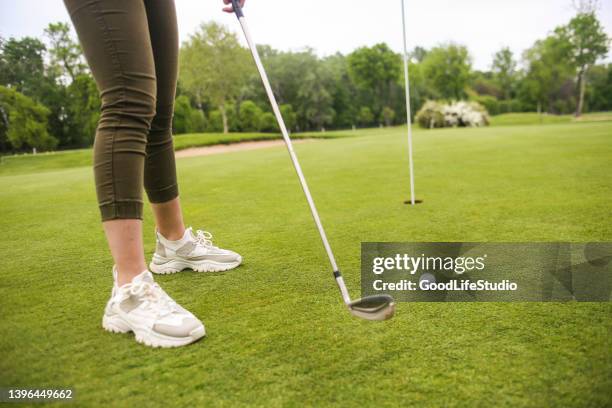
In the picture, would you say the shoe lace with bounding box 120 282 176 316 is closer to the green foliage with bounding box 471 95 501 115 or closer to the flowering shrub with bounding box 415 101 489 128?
the flowering shrub with bounding box 415 101 489 128

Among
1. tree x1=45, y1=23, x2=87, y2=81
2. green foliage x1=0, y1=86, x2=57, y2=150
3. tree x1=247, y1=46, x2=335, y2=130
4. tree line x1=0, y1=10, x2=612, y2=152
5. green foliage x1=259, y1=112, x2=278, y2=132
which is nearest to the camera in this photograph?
green foliage x1=0, y1=86, x2=57, y2=150

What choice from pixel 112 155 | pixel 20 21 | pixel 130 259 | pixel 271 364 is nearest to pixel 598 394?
pixel 271 364

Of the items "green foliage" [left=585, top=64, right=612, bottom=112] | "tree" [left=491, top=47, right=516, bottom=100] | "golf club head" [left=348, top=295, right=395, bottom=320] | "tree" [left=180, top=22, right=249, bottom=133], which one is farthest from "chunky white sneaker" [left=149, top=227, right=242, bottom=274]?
"tree" [left=491, top=47, right=516, bottom=100]

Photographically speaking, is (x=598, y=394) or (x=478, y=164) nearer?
(x=598, y=394)

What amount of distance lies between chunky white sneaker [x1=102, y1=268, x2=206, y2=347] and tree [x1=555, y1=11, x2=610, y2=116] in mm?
47880

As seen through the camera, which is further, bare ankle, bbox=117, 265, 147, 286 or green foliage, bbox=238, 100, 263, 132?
green foliage, bbox=238, 100, 263, 132

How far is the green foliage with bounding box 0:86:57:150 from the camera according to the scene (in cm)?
1156

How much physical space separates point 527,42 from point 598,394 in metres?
59.1

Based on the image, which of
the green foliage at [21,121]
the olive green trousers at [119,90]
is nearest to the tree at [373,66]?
the green foliage at [21,121]

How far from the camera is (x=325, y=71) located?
54469 millimetres

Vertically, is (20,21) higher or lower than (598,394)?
higher

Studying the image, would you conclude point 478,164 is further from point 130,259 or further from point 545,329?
point 130,259

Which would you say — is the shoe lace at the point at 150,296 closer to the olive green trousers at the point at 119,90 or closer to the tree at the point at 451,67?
the olive green trousers at the point at 119,90

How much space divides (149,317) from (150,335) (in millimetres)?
59
